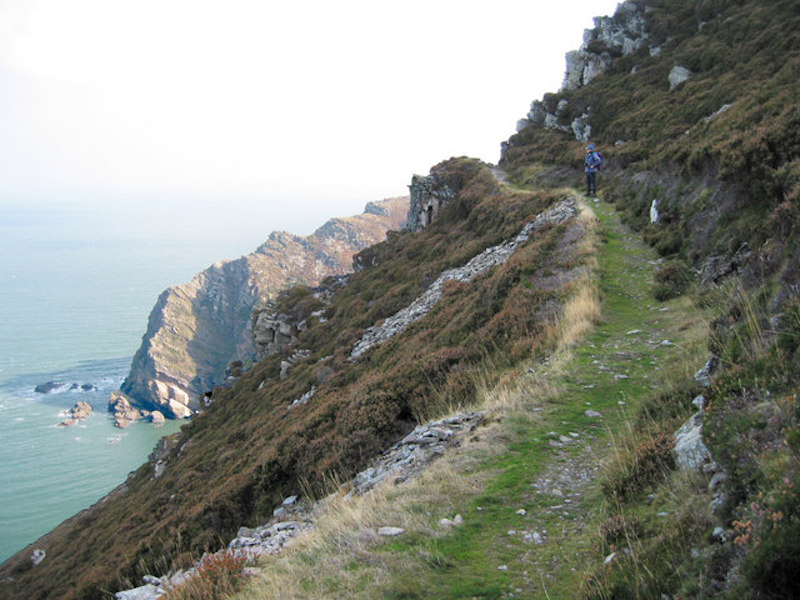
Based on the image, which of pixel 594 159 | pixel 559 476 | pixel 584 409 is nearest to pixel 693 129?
pixel 594 159

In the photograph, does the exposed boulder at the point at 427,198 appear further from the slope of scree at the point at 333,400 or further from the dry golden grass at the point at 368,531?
the dry golden grass at the point at 368,531

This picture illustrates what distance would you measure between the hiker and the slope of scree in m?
2.55

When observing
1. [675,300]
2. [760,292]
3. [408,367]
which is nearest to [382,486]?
[760,292]

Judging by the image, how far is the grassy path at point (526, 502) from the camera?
16.0ft

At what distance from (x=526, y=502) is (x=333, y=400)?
11.6 m

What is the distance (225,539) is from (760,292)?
13.2m

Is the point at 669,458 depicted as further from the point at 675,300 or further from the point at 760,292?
the point at 675,300

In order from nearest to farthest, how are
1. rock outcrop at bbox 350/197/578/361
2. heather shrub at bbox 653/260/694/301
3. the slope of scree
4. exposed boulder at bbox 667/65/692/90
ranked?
the slope of scree
heather shrub at bbox 653/260/694/301
rock outcrop at bbox 350/197/578/361
exposed boulder at bbox 667/65/692/90

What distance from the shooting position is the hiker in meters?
29.1

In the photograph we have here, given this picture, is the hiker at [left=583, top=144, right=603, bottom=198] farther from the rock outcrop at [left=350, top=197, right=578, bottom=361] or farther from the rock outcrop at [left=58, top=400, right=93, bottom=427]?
the rock outcrop at [left=58, top=400, right=93, bottom=427]

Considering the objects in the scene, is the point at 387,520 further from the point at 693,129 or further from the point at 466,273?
the point at 693,129

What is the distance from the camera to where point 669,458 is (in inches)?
212

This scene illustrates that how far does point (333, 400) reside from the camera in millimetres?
17016

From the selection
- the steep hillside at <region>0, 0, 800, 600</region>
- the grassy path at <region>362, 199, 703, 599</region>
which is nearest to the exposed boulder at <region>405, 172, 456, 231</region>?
the steep hillside at <region>0, 0, 800, 600</region>
